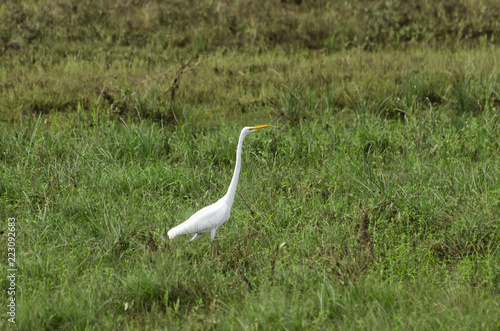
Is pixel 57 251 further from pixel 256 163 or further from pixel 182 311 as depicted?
pixel 256 163

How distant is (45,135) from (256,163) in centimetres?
240

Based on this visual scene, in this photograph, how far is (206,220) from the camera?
10.6 ft

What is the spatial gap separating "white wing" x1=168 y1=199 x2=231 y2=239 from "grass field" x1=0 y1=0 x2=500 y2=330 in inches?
6.0

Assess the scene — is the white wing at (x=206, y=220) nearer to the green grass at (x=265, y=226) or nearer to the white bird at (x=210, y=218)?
the white bird at (x=210, y=218)

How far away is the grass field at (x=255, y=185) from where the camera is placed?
2934 millimetres

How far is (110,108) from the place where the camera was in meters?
6.07

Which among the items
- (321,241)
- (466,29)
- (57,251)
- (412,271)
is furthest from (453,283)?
(466,29)

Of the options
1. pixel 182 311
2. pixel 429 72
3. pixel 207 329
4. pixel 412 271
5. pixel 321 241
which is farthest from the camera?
pixel 429 72

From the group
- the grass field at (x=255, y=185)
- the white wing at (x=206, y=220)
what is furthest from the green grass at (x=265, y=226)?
the white wing at (x=206, y=220)

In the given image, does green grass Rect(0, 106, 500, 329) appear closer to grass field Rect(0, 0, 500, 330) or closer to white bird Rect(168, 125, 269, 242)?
grass field Rect(0, 0, 500, 330)

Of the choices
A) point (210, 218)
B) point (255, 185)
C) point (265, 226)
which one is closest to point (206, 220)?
point (210, 218)

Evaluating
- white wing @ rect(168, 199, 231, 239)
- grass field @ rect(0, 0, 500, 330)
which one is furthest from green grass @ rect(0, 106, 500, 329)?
white wing @ rect(168, 199, 231, 239)

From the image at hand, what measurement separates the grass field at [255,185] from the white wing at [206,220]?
153 millimetres

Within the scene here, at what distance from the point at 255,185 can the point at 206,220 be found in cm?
128
